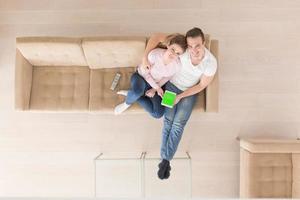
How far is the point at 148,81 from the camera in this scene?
3178 millimetres

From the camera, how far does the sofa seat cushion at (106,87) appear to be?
3473mm

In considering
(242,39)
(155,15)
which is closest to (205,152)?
(242,39)

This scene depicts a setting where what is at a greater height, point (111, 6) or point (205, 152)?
point (111, 6)

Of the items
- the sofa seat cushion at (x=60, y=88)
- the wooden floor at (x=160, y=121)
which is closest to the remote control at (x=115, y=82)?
the sofa seat cushion at (x=60, y=88)

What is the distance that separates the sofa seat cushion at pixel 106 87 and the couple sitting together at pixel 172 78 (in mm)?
93

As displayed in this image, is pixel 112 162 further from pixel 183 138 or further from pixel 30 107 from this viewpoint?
pixel 30 107

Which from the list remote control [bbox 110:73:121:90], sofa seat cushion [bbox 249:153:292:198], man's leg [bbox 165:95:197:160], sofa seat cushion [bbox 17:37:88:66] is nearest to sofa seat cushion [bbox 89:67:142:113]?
remote control [bbox 110:73:121:90]

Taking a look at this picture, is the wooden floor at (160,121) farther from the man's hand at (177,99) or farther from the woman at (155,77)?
the man's hand at (177,99)

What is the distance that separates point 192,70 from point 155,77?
34cm

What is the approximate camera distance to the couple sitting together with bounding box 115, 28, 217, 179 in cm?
291

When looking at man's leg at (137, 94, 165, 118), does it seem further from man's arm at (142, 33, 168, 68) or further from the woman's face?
the woman's face

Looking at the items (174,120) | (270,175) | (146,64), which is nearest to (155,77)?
(146,64)

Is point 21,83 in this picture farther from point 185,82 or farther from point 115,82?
point 185,82

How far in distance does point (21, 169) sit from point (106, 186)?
949 mm
